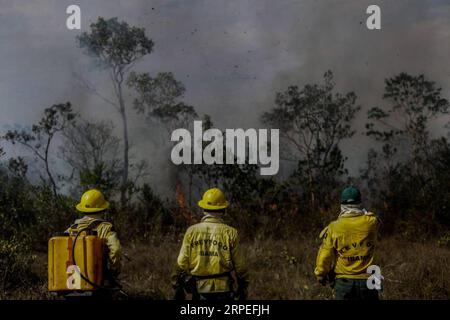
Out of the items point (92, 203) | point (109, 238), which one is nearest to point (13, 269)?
point (92, 203)

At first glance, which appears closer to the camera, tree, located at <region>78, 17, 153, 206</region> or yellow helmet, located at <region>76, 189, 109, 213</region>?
yellow helmet, located at <region>76, 189, 109, 213</region>

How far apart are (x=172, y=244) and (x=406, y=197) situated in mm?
5757

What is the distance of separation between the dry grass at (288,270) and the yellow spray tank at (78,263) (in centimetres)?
341

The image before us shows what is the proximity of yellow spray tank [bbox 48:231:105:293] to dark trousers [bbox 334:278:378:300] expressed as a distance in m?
2.28

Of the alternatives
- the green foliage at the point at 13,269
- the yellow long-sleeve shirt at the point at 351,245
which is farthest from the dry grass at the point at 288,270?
the yellow long-sleeve shirt at the point at 351,245

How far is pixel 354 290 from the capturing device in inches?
246

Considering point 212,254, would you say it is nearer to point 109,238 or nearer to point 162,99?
point 109,238

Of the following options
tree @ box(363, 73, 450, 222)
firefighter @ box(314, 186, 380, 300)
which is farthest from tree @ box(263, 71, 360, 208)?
firefighter @ box(314, 186, 380, 300)

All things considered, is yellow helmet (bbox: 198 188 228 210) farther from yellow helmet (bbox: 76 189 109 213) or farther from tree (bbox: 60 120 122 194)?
tree (bbox: 60 120 122 194)

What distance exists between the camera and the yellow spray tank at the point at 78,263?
19.1 ft

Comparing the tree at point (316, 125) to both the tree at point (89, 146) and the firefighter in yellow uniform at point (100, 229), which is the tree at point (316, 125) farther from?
the firefighter in yellow uniform at point (100, 229)

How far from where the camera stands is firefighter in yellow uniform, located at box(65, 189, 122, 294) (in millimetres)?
5953
